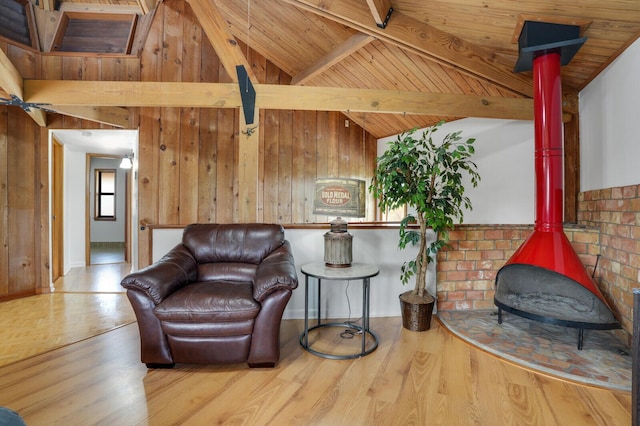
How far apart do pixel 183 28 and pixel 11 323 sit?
3927mm

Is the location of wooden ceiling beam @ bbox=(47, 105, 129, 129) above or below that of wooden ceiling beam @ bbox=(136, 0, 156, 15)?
below

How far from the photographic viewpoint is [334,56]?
3730mm

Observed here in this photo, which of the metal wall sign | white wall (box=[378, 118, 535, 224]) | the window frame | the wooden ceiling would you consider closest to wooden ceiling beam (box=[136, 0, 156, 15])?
the wooden ceiling

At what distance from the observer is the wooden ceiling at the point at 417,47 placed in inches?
96.7

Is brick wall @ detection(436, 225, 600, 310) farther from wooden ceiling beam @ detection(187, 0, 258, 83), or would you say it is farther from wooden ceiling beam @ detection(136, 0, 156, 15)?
wooden ceiling beam @ detection(136, 0, 156, 15)

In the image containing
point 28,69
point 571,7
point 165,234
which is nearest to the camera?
point 571,7

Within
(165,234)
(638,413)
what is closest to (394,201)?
(638,413)

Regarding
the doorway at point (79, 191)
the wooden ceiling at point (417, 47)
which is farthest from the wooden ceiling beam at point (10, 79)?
the doorway at point (79, 191)

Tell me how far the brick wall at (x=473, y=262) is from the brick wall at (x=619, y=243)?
58cm

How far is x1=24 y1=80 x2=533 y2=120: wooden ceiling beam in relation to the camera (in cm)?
308

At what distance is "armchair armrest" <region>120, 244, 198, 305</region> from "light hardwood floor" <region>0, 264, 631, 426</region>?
0.52m

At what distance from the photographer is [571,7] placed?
90.8 inches

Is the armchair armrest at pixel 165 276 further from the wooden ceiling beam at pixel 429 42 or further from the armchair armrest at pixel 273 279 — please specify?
the wooden ceiling beam at pixel 429 42

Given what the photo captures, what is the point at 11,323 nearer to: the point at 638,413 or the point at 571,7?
the point at 638,413
